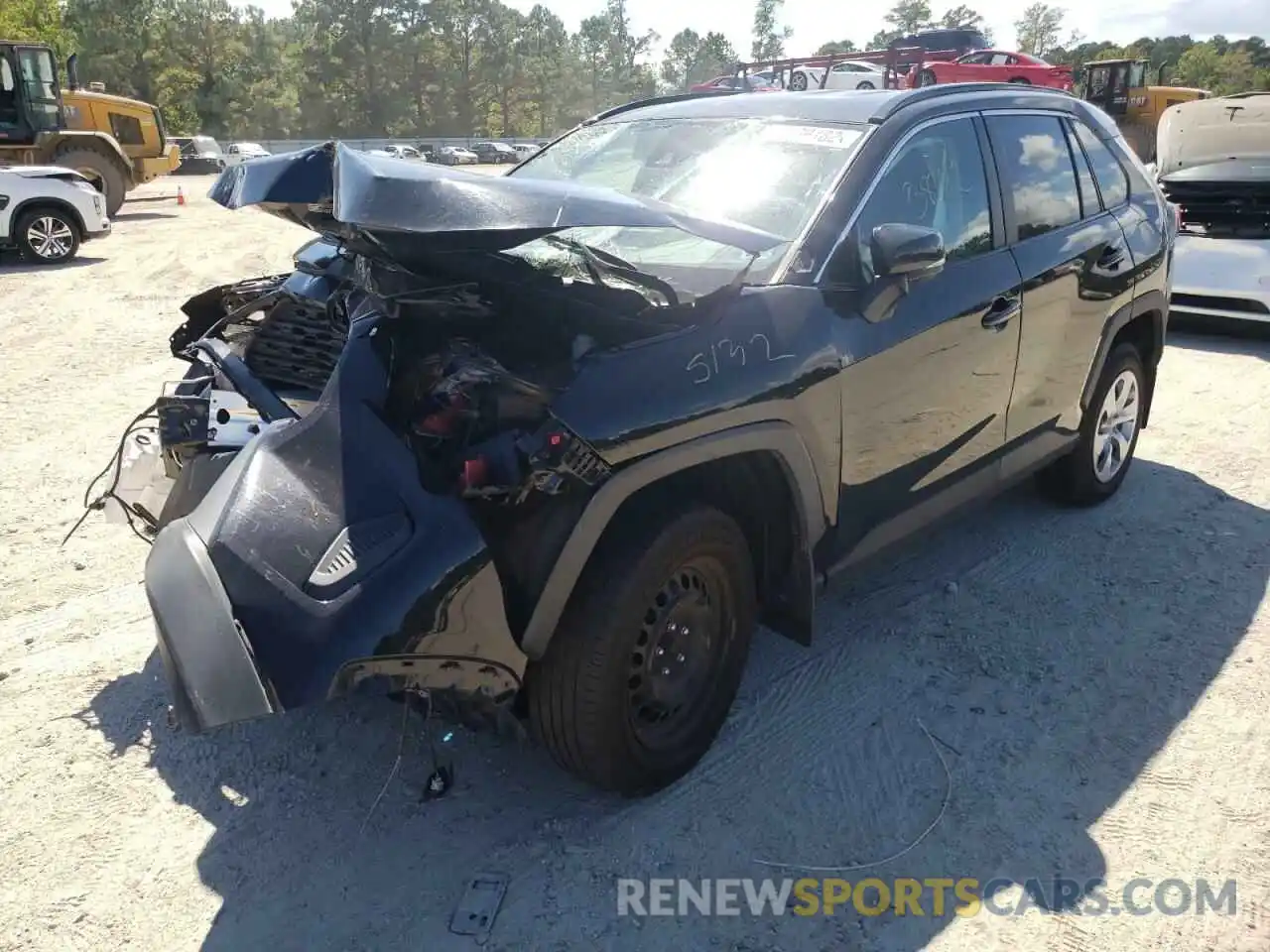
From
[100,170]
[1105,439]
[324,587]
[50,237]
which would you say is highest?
[100,170]

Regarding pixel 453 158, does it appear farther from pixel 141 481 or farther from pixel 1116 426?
pixel 141 481

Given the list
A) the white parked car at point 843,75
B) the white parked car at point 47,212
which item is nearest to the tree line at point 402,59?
the white parked car at point 843,75

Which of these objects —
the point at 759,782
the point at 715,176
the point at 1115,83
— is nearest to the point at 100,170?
the point at 715,176

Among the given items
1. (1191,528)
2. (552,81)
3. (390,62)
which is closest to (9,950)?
(1191,528)

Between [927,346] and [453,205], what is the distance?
5.93 feet

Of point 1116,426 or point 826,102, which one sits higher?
point 826,102

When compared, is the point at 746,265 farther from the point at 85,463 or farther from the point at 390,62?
the point at 390,62

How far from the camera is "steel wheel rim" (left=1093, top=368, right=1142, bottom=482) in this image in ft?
15.7

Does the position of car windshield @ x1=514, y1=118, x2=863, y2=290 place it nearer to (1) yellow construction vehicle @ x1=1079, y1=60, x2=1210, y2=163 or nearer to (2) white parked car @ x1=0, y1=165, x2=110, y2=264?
(2) white parked car @ x1=0, y1=165, x2=110, y2=264

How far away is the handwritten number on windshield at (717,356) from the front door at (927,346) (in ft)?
1.10

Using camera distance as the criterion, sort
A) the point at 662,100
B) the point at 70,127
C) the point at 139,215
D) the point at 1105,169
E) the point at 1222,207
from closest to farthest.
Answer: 1. the point at 662,100
2. the point at 1105,169
3. the point at 1222,207
4. the point at 70,127
5. the point at 139,215

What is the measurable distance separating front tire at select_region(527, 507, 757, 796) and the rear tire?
1802 centimetres

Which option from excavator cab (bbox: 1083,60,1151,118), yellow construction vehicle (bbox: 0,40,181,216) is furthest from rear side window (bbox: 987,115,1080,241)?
excavator cab (bbox: 1083,60,1151,118)

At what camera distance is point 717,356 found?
2660 millimetres
